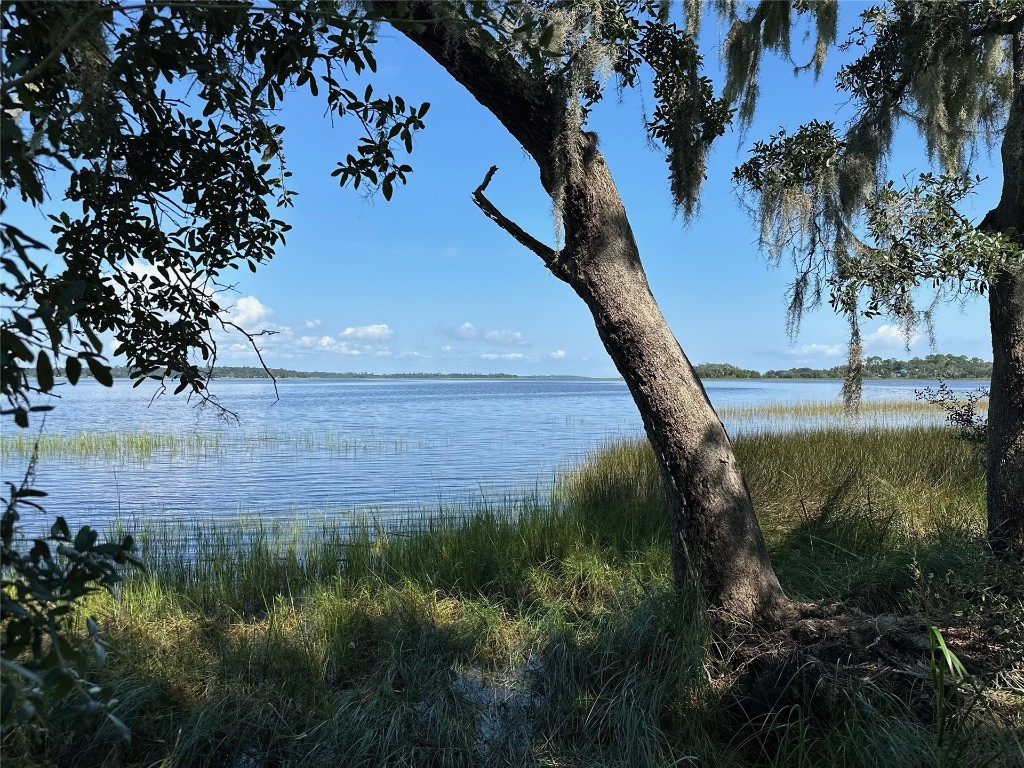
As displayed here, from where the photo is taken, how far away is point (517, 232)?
12.8ft

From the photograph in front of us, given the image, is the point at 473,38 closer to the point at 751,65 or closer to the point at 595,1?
the point at 595,1

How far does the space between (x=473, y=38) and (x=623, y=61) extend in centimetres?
101

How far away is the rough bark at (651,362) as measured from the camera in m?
3.50

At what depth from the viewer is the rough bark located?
11.5ft

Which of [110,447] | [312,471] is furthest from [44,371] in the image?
[110,447]

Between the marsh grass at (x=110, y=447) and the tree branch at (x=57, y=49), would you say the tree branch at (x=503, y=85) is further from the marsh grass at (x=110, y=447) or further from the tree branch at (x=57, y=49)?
the marsh grass at (x=110, y=447)

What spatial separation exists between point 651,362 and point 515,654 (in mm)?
1846

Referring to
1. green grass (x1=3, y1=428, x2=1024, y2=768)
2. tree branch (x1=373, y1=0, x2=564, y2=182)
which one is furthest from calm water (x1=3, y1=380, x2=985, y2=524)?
tree branch (x1=373, y1=0, x2=564, y2=182)

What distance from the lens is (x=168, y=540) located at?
251 inches

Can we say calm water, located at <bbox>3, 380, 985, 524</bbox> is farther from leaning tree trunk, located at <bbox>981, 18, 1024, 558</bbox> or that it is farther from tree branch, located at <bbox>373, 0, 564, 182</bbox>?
tree branch, located at <bbox>373, 0, 564, 182</bbox>

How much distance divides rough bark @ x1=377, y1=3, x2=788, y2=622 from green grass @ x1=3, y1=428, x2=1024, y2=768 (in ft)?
1.05

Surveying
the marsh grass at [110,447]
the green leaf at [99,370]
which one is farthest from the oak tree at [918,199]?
the marsh grass at [110,447]

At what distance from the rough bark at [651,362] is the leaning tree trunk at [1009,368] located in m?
1.91

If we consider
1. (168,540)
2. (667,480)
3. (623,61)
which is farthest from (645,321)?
(168,540)
